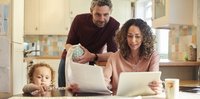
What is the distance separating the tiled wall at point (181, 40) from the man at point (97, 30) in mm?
817

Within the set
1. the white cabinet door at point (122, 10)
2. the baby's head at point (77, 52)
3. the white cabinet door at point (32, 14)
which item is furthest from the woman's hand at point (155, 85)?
the white cabinet door at point (32, 14)

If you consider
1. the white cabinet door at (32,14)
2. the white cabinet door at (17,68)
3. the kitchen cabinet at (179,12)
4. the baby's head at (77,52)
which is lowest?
the white cabinet door at (17,68)

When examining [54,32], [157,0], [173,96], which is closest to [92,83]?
[173,96]

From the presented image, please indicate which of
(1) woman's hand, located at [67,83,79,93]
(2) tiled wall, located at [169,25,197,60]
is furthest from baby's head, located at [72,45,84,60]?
(2) tiled wall, located at [169,25,197,60]

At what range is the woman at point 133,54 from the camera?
1764mm

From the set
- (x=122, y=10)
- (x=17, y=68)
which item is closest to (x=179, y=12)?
(x=17, y=68)

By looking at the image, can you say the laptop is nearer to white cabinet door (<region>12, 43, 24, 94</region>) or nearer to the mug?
the mug

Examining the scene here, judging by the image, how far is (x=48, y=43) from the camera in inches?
205

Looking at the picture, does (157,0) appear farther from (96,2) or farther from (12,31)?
(12,31)

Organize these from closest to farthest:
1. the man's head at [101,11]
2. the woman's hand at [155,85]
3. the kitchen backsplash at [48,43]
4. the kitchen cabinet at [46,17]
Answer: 1. the woman's hand at [155,85]
2. the man's head at [101,11]
3. the kitchen cabinet at [46,17]
4. the kitchen backsplash at [48,43]

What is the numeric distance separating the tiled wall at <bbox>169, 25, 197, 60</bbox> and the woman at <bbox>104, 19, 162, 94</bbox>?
952 millimetres

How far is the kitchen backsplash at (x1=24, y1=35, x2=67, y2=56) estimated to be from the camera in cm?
518

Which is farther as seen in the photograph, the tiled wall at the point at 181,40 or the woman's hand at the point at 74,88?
the tiled wall at the point at 181,40

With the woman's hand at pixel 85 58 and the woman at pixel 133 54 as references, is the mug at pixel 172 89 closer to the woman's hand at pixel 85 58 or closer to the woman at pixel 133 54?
the woman at pixel 133 54
